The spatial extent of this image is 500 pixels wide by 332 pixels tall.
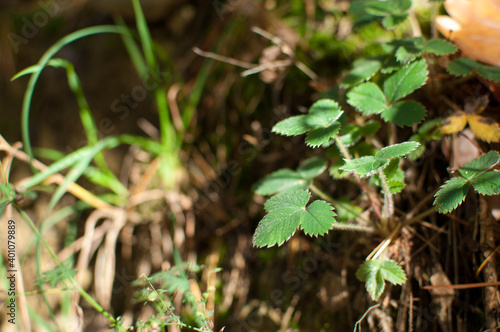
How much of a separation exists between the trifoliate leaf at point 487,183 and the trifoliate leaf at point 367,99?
0.98 feet

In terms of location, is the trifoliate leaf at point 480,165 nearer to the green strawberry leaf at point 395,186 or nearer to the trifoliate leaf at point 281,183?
the green strawberry leaf at point 395,186

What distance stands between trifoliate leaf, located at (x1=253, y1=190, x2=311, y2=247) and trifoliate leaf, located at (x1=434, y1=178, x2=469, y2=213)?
0.30 metres

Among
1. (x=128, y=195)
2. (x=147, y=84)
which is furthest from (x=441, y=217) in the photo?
(x=147, y=84)

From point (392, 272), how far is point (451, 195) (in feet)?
0.76

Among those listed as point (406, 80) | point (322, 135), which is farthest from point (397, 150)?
point (406, 80)

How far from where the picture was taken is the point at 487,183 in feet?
2.58

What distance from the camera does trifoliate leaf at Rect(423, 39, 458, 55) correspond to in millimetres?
985

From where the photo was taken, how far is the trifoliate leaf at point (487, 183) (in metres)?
0.77

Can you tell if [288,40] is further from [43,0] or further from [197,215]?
[43,0]

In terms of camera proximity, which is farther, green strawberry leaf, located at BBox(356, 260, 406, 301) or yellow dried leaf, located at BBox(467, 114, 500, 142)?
yellow dried leaf, located at BBox(467, 114, 500, 142)

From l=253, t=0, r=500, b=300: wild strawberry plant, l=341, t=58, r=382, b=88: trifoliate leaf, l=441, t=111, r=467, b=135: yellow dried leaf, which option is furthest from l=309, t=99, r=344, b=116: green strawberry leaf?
l=441, t=111, r=467, b=135: yellow dried leaf

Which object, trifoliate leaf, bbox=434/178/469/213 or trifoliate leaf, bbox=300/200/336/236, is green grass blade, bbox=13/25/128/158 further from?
trifoliate leaf, bbox=434/178/469/213

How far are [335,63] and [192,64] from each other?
32.8 inches

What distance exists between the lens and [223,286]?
146 centimetres
